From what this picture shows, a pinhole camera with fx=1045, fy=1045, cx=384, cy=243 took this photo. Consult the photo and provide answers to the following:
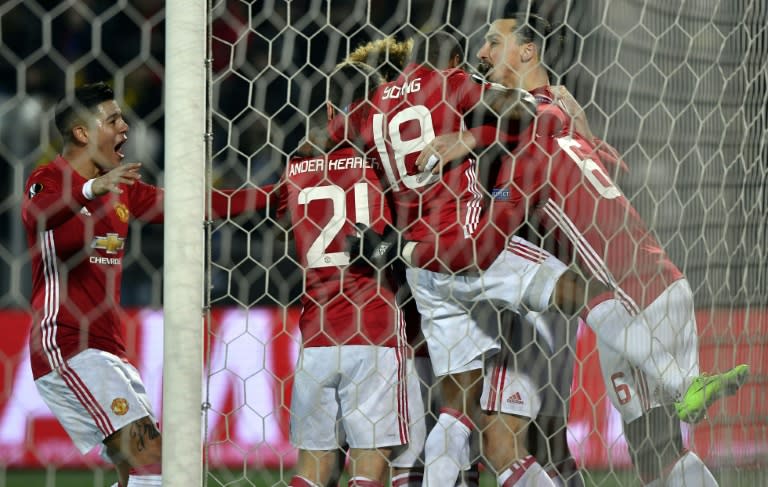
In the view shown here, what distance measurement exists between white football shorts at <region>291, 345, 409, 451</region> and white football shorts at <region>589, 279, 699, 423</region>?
1.67ft

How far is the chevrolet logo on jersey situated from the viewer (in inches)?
92.1

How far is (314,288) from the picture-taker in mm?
2432

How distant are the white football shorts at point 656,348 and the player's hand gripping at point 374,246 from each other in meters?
0.44

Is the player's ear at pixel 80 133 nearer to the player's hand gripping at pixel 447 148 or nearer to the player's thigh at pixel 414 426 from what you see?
the player's hand gripping at pixel 447 148

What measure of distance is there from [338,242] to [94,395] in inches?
24.9

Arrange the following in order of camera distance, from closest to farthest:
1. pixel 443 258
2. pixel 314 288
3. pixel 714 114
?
1. pixel 714 114
2. pixel 443 258
3. pixel 314 288

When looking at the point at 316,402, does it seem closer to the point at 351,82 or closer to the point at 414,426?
the point at 414,426

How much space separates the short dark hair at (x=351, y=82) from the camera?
2.41 m

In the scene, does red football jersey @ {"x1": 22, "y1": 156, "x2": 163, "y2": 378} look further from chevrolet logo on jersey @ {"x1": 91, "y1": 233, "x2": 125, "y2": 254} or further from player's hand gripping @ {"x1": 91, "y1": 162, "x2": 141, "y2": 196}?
player's hand gripping @ {"x1": 91, "y1": 162, "x2": 141, "y2": 196}

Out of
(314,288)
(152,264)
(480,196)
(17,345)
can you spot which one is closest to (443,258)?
(480,196)

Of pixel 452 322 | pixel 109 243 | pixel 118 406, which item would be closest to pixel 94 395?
pixel 118 406

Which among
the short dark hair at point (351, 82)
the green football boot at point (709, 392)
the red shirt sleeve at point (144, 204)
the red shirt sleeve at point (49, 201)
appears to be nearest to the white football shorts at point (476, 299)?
the green football boot at point (709, 392)

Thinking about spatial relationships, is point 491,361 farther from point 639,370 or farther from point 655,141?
point 655,141

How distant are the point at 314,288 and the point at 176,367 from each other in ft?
3.73
